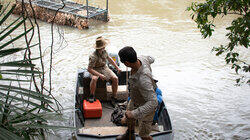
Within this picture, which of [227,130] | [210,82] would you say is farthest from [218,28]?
[227,130]

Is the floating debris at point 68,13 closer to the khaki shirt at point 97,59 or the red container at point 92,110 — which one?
the khaki shirt at point 97,59

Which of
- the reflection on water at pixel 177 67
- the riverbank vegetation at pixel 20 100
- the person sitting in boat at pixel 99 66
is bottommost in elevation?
the reflection on water at pixel 177 67

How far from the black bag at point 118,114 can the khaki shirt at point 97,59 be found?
0.98 meters

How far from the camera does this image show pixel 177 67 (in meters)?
10.2

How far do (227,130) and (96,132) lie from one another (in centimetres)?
364

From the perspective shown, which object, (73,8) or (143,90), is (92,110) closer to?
(143,90)

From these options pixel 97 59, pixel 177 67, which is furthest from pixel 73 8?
pixel 97 59

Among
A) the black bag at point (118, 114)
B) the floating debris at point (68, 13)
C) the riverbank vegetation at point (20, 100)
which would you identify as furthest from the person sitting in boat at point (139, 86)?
the floating debris at point (68, 13)

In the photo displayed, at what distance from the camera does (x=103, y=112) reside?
5.98 meters

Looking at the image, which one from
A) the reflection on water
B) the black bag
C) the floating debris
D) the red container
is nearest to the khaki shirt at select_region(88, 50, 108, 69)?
the red container

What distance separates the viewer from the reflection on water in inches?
283

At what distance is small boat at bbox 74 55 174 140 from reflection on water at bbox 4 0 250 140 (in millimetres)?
623

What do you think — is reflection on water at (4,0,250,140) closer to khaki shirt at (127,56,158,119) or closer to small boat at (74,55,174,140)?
small boat at (74,55,174,140)

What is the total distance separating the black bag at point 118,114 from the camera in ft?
18.1
